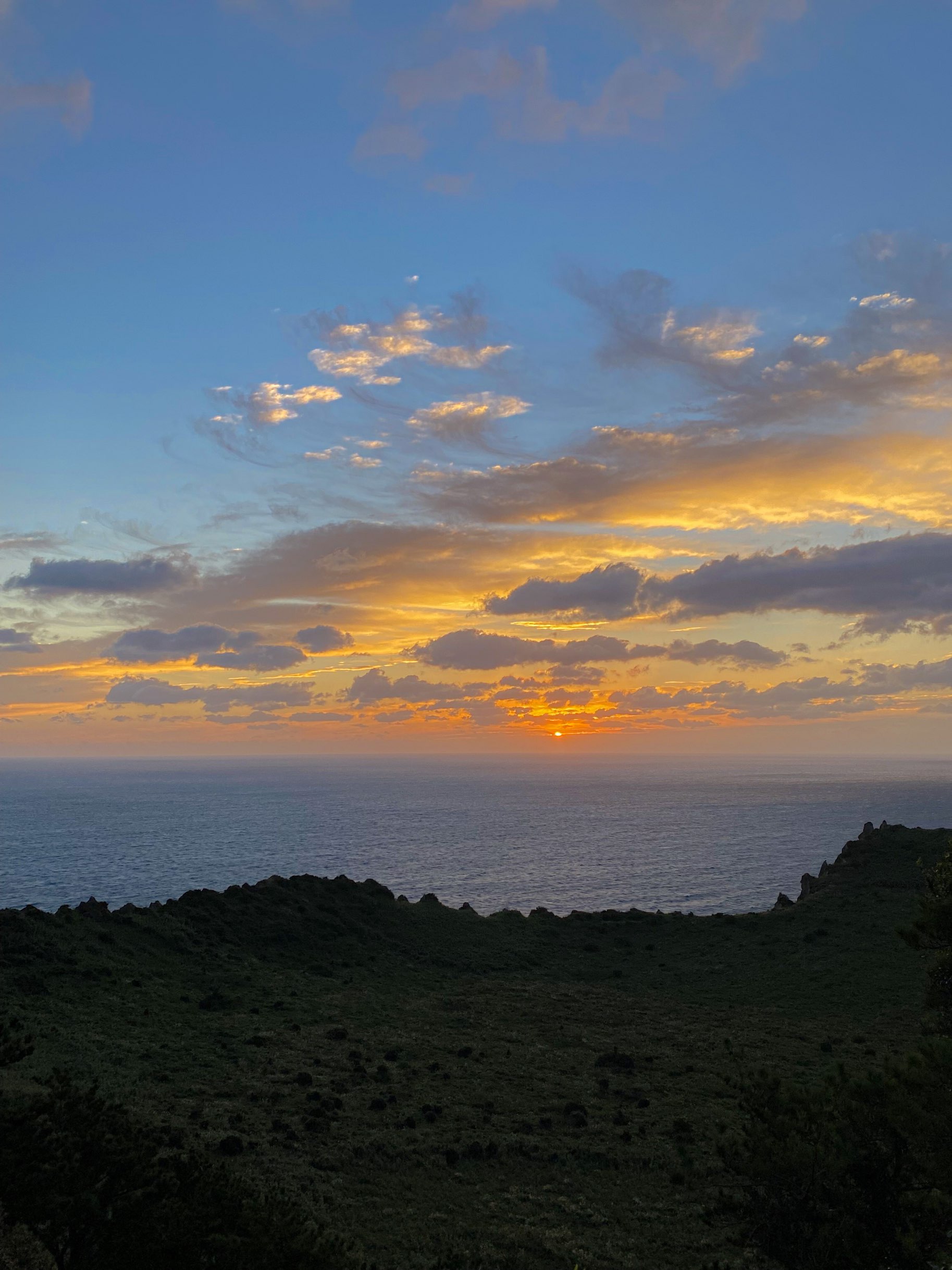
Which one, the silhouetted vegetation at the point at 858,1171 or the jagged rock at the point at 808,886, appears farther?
the jagged rock at the point at 808,886

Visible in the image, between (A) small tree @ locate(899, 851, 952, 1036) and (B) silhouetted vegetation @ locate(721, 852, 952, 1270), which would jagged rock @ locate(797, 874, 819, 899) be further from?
(B) silhouetted vegetation @ locate(721, 852, 952, 1270)

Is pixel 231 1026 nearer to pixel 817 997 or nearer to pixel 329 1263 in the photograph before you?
pixel 329 1263

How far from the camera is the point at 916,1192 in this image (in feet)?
65.1

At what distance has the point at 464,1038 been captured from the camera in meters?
48.5

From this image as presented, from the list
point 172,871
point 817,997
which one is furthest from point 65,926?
point 172,871

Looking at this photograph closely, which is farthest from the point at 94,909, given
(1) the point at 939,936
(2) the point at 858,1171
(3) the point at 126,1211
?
(1) the point at 939,936

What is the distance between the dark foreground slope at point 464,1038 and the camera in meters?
28.5

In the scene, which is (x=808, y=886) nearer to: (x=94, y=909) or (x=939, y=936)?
(x=939, y=936)

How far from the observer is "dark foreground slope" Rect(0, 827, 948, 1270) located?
28469mm

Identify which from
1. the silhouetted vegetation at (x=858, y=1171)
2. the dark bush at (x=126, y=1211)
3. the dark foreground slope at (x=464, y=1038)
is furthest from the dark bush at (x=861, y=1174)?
the dark bush at (x=126, y=1211)

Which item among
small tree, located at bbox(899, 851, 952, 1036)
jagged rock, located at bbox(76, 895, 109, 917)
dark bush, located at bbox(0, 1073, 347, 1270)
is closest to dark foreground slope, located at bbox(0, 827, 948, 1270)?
jagged rock, located at bbox(76, 895, 109, 917)

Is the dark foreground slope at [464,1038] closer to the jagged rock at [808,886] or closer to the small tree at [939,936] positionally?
the jagged rock at [808,886]

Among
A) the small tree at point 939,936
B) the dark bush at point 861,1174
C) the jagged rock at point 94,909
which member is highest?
the small tree at point 939,936

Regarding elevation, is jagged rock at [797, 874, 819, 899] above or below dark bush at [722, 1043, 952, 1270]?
below
